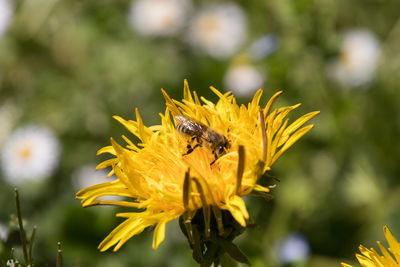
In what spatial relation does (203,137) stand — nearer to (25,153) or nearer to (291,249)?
(291,249)

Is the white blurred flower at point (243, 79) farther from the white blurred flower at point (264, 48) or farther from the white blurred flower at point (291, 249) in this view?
the white blurred flower at point (291, 249)

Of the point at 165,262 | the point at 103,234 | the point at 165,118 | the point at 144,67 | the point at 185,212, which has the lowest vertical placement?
the point at 165,262

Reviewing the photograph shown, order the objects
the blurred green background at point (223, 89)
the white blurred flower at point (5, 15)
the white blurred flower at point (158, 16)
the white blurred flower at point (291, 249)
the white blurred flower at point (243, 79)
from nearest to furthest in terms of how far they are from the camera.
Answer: the white blurred flower at point (291, 249)
the blurred green background at point (223, 89)
the white blurred flower at point (243, 79)
the white blurred flower at point (5, 15)
the white blurred flower at point (158, 16)

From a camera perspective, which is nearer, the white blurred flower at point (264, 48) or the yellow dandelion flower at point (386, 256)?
the yellow dandelion flower at point (386, 256)

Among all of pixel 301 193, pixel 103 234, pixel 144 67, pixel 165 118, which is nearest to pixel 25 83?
pixel 144 67

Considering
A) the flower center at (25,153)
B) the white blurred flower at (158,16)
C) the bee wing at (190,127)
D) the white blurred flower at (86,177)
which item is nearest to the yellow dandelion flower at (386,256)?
the bee wing at (190,127)

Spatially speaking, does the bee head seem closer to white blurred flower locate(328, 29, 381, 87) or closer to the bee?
the bee

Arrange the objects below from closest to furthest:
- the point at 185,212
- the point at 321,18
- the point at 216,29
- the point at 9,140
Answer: the point at 185,212, the point at 321,18, the point at 9,140, the point at 216,29

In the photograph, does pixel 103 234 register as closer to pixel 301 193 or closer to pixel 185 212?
pixel 301 193
